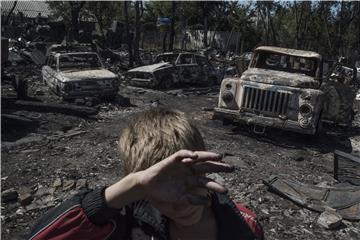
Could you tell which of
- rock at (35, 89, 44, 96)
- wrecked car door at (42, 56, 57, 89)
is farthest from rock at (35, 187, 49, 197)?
rock at (35, 89, 44, 96)

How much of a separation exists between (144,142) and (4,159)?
6.67 metres

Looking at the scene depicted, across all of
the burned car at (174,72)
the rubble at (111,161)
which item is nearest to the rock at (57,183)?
the rubble at (111,161)

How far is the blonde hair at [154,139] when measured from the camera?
1265mm

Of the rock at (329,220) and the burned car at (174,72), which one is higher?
the burned car at (174,72)

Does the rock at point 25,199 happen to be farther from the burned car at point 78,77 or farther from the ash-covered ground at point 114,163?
the burned car at point 78,77

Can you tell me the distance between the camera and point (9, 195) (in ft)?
18.1

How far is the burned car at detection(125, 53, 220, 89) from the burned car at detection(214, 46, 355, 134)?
21.7ft

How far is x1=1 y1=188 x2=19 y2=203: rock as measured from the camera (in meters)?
5.46

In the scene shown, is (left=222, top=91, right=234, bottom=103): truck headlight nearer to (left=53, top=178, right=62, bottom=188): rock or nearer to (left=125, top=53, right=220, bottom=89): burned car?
(left=53, top=178, right=62, bottom=188): rock

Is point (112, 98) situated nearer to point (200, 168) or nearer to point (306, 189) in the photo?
point (306, 189)

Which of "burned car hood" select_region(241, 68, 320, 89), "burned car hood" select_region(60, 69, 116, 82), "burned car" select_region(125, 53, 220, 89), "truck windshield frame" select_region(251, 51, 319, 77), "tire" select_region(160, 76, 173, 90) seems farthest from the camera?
"tire" select_region(160, 76, 173, 90)

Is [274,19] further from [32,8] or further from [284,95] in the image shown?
[284,95]

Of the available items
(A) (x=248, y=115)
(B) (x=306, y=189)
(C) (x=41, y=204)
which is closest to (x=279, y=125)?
(A) (x=248, y=115)

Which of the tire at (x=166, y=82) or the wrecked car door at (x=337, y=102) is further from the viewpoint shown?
the tire at (x=166, y=82)
